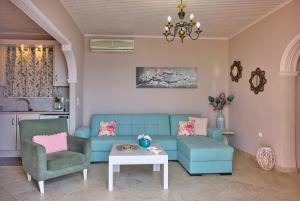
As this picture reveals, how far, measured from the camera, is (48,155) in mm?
3588

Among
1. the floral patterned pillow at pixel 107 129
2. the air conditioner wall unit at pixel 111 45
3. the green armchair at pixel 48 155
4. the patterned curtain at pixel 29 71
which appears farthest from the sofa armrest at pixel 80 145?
the air conditioner wall unit at pixel 111 45

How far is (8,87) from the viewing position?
5.45m

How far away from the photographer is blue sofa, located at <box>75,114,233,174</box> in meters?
3.90

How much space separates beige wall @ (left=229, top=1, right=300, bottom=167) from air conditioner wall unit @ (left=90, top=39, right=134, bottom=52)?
251 centimetres

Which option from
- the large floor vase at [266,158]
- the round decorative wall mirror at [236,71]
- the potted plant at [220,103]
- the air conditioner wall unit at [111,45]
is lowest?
the large floor vase at [266,158]

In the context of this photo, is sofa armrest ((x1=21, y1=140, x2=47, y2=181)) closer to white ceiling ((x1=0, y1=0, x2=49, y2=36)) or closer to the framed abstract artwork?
white ceiling ((x1=0, y1=0, x2=49, y2=36))

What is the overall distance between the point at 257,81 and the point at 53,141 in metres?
3.83

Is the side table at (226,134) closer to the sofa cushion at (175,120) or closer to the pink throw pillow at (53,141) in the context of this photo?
the sofa cushion at (175,120)

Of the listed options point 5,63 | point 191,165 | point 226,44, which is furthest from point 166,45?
point 5,63

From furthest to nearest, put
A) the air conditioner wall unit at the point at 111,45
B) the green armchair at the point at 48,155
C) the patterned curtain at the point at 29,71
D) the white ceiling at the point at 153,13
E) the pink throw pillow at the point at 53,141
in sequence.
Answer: the air conditioner wall unit at the point at 111,45 → the patterned curtain at the point at 29,71 → the white ceiling at the point at 153,13 → the pink throw pillow at the point at 53,141 → the green armchair at the point at 48,155

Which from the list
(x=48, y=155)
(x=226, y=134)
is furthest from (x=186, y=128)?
(x=48, y=155)

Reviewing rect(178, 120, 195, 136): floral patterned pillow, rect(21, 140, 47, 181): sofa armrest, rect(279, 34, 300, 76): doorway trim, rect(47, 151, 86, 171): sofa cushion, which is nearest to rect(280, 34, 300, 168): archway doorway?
rect(279, 34, 300, 76): doorway trim

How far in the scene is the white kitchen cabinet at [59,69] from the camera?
17.6 feet

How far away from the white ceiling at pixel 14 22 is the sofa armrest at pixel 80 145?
89.7 inches
